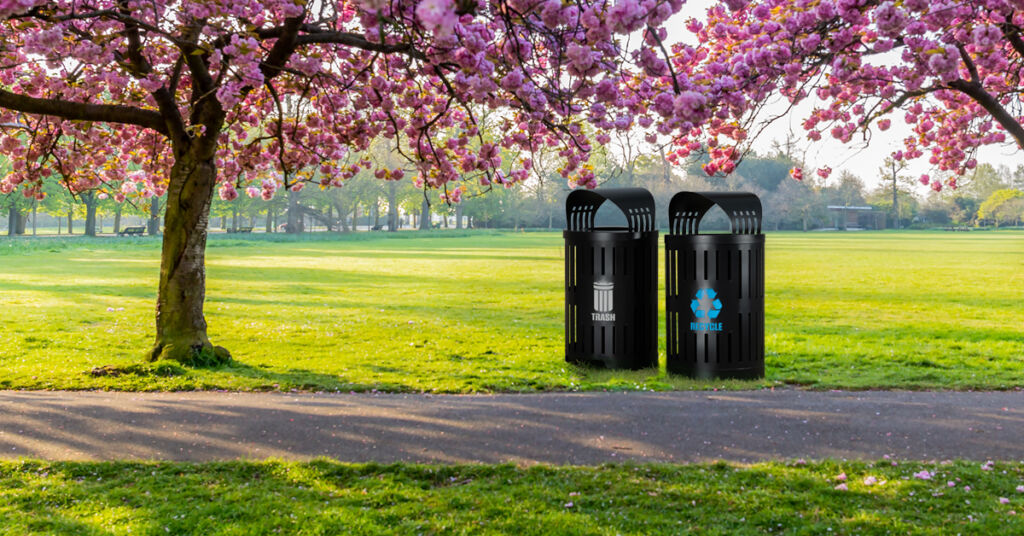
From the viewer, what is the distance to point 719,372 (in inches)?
314

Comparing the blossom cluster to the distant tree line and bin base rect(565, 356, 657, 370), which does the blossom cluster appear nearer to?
bin base rect(565, 356, 657, 370)

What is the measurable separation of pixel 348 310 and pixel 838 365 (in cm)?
906

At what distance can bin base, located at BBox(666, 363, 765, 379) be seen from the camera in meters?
7.98

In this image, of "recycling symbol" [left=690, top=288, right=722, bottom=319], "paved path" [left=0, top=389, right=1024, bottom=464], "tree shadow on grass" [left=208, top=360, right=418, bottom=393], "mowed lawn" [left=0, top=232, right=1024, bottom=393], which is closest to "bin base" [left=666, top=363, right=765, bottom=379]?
"mowed lawn" [left=0, top=232, right=1024, bottom=393]

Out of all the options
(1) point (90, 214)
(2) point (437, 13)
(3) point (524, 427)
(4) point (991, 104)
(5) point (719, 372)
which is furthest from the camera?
(1) point (90, 214)

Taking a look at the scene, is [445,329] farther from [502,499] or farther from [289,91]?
[502,499]

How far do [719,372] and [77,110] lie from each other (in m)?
7.00

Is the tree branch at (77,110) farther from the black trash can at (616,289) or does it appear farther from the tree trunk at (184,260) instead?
the black trash can at (616,289)

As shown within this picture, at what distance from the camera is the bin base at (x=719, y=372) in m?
7.98

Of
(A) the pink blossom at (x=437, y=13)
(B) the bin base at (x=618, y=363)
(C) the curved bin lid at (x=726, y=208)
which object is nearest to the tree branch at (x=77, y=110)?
(B) the bin base at (x=618, y=363)

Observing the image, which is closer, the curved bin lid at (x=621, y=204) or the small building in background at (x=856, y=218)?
the curved bin lid at (x=621, y=204)

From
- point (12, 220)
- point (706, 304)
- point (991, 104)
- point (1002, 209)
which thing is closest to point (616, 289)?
point (706, 304)

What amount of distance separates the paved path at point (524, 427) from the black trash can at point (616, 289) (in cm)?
150

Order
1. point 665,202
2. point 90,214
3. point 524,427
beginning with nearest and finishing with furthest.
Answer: point 524,427 → point 90,214 → point 665,202
